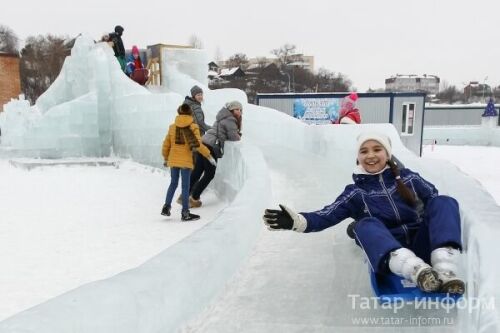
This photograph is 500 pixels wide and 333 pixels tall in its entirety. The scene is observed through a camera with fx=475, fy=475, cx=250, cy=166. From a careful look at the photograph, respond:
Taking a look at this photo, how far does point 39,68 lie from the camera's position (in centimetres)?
4672

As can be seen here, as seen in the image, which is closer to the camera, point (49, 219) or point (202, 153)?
point (202, 153)

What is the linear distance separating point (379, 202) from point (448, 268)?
0.62m

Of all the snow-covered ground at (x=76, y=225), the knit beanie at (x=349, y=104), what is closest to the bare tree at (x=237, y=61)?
the snow-covered ground at (x=76, y=225)

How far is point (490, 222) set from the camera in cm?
219

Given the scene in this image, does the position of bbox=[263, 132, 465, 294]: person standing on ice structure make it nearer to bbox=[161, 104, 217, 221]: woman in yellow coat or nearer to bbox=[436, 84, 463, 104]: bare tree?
bbox=[161, 104, 217, 221]: woman in yellow coat

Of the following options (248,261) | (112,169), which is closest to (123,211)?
(112,169)

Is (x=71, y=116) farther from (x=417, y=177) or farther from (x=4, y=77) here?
(x=4, y=77)

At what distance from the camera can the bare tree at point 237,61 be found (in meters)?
75.0

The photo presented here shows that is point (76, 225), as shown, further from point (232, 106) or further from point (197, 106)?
point (232, 106)

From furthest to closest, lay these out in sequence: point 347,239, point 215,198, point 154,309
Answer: point 215,198, point 347,239, point 154,309

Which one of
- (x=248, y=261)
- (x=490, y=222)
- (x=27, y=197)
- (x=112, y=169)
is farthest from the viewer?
(x=112, y=169)

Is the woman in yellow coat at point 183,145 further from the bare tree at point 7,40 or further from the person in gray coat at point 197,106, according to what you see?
the bare tree at point 7,40

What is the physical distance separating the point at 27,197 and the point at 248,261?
7.29 meters

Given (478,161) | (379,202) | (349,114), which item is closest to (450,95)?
(478,161)
